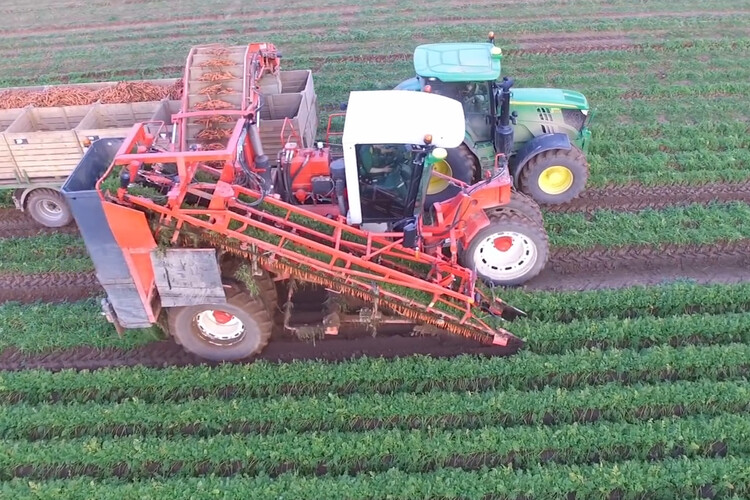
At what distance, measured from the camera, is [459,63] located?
823 cm

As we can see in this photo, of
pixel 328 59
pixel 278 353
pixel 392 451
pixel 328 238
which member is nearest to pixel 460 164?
pixel 328 238

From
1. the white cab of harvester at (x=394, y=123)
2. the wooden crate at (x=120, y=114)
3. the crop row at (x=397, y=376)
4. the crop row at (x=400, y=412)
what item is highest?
the wooden crate at (x=120, y=114)

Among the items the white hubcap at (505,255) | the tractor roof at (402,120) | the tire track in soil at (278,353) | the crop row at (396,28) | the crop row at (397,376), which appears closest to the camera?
the tractor roof at (402,120)

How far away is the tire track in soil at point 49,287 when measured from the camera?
778 cm

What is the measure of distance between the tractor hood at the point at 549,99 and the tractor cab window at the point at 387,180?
10.2 feet

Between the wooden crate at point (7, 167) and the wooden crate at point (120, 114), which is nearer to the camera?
the wooden crate at point (7, 167)

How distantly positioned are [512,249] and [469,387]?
1864 millimetres

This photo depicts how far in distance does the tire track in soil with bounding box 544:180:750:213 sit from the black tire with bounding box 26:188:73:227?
24.4 feet

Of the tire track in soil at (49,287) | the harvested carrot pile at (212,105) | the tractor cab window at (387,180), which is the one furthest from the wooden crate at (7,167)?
the tractor cab window at (387,180)

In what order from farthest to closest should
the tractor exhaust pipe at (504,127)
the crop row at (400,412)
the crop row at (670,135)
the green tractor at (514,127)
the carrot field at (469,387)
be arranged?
the crop row at (670,135) < the green tractor at (514,127) < the tractor exhaust pipe at (504,127) < the crop row at (400,412) < the carrot field at (469,387)

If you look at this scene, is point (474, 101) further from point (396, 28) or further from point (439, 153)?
point (396, 28)

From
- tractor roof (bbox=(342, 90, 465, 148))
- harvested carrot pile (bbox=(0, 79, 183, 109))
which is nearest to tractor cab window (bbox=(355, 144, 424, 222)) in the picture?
tractor roof (bbox=(342, 90, 465, 148))

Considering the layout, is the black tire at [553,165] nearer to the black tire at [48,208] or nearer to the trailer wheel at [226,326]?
the trailer wheel at [226,326]

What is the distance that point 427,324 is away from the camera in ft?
21.3
